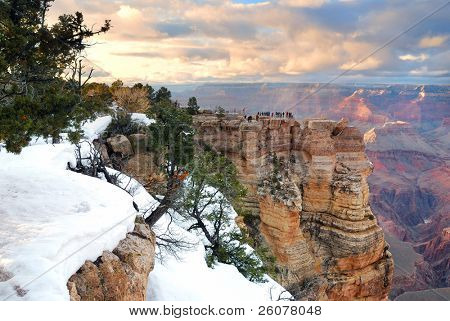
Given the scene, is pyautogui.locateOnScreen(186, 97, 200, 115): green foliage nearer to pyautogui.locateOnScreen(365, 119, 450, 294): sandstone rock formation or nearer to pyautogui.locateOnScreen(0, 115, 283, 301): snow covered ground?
pyautogui.locateOnScreen(0, 115, 283, 301): snow covered ground

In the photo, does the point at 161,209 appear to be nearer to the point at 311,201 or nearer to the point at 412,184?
the point at 311,201

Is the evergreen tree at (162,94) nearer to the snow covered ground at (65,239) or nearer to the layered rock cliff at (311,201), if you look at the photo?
the layered rock cliff at (311,201)

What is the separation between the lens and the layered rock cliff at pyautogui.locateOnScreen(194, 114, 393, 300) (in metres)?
23.7

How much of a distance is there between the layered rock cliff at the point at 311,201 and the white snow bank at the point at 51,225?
15600mm

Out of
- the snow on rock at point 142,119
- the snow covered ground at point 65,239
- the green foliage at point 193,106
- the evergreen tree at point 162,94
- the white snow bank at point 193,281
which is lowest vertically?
the white snow bank at point 193,281

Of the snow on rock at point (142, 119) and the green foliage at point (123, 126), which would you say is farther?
the snow on rock at point (142, 119)

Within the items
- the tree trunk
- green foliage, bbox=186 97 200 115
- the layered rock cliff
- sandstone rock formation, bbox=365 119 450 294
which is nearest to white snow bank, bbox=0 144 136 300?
the tree trunk

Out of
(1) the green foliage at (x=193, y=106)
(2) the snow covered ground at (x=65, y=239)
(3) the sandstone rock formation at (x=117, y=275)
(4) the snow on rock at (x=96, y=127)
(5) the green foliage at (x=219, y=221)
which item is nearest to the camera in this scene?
(2) the snow covered ground at (x=65, y=239)

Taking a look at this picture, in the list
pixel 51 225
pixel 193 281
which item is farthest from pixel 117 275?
pixel 193 281

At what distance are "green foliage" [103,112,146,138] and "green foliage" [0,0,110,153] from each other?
698 inches

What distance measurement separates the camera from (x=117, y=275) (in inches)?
239

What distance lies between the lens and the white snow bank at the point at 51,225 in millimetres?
5125

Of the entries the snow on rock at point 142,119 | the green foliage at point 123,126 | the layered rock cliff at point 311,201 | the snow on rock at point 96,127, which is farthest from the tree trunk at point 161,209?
the snow on rock at point 142,119

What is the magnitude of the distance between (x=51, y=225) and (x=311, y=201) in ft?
72.3
